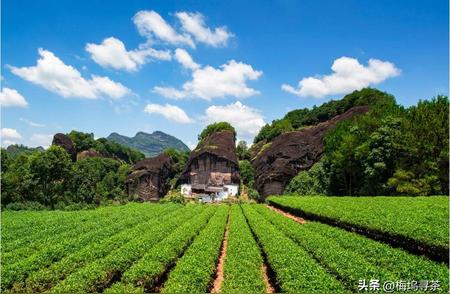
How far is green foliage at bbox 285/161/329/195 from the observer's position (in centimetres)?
6060

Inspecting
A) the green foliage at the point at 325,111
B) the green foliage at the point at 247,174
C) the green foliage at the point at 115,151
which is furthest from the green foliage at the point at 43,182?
the green foliage at the point at 325,111

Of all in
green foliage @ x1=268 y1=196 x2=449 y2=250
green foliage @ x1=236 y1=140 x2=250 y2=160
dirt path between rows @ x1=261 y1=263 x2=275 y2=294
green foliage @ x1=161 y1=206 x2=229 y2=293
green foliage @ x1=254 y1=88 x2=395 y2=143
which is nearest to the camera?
green foliage @ x1=161 y1=206 x2=229 y2=293

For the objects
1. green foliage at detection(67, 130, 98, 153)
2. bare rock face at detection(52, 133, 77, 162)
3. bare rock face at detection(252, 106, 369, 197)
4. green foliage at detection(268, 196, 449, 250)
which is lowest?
green foliage at detection(268, 196, 449, 250)

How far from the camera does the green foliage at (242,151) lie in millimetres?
109438

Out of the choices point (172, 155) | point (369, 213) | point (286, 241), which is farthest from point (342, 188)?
point (172, 155)

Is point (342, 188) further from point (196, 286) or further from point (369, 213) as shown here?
point (196, 286)

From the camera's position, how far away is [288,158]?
7294cm

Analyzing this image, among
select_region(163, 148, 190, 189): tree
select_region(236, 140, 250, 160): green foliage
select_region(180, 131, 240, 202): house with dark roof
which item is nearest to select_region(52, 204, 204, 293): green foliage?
select_region(180, 131, 240, 202): house with dark roof

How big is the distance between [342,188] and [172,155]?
6564cm

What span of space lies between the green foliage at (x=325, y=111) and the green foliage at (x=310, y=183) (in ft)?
106

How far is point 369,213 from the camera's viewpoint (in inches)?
859

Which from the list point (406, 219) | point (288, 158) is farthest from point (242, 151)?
point (406, 219)

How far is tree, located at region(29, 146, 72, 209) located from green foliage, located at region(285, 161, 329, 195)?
136 feet

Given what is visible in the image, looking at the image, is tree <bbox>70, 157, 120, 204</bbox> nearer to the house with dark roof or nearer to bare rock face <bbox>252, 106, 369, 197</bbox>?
the house with dark roof
